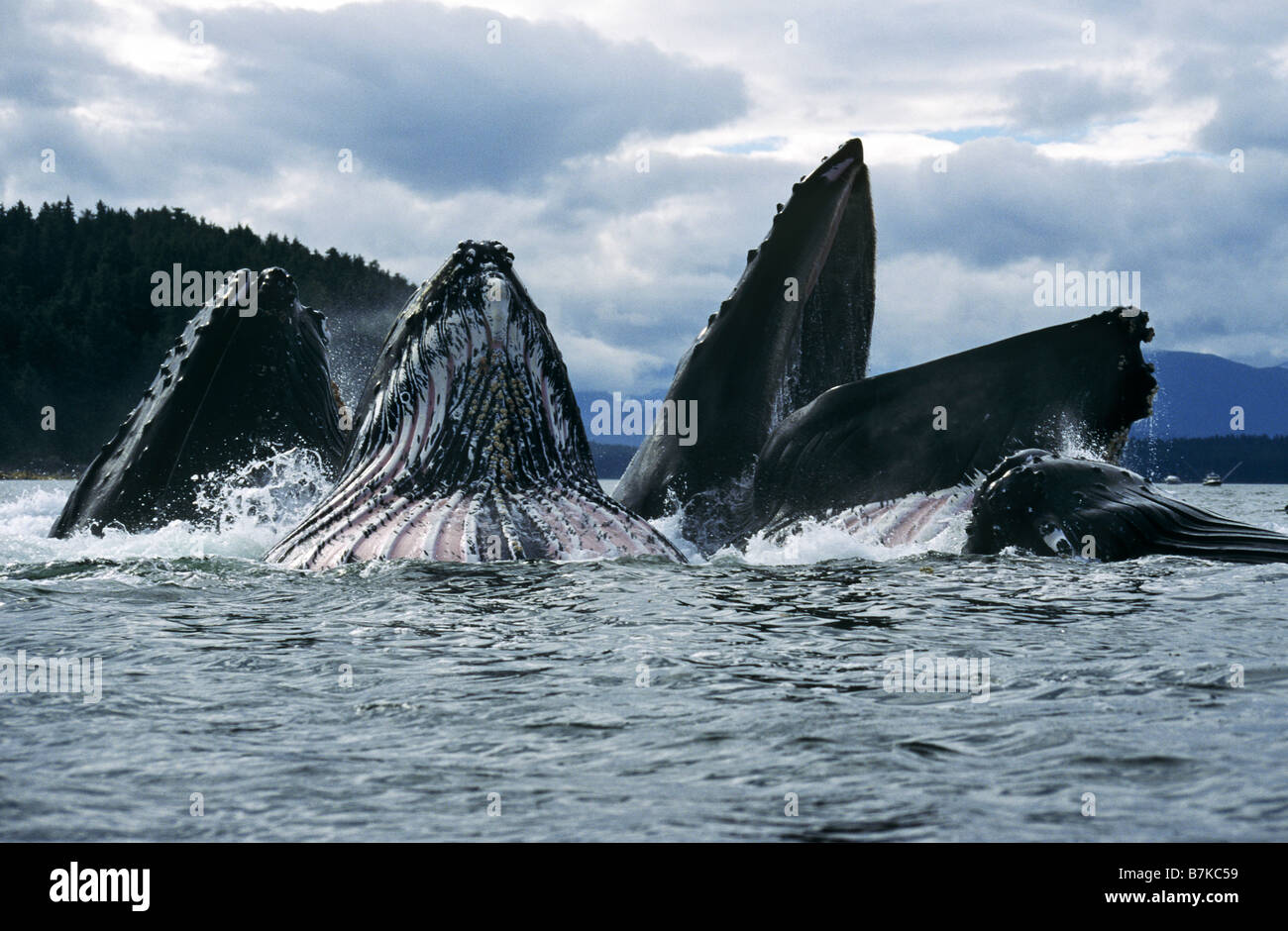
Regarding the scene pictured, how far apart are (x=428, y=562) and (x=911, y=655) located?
313 centimetres

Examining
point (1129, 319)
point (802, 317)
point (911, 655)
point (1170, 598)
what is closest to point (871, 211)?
point (802, 317)

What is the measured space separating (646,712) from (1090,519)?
474cm

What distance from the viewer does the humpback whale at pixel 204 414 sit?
865cm

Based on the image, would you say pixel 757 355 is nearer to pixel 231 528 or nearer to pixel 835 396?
pixel 835 396

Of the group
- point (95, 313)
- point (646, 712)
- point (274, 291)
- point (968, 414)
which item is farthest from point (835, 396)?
point (95, 313)

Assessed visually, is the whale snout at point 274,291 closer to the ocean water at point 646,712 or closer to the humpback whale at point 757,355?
the humpback whale at point 757,355

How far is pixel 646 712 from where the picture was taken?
3693 millimetres

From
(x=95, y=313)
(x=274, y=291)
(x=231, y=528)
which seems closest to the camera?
(x=274, y=291)

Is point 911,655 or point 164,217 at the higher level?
point 164,217

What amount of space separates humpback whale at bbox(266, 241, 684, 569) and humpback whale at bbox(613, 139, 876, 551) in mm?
1325

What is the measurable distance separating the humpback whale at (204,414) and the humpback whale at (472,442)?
1348mm
